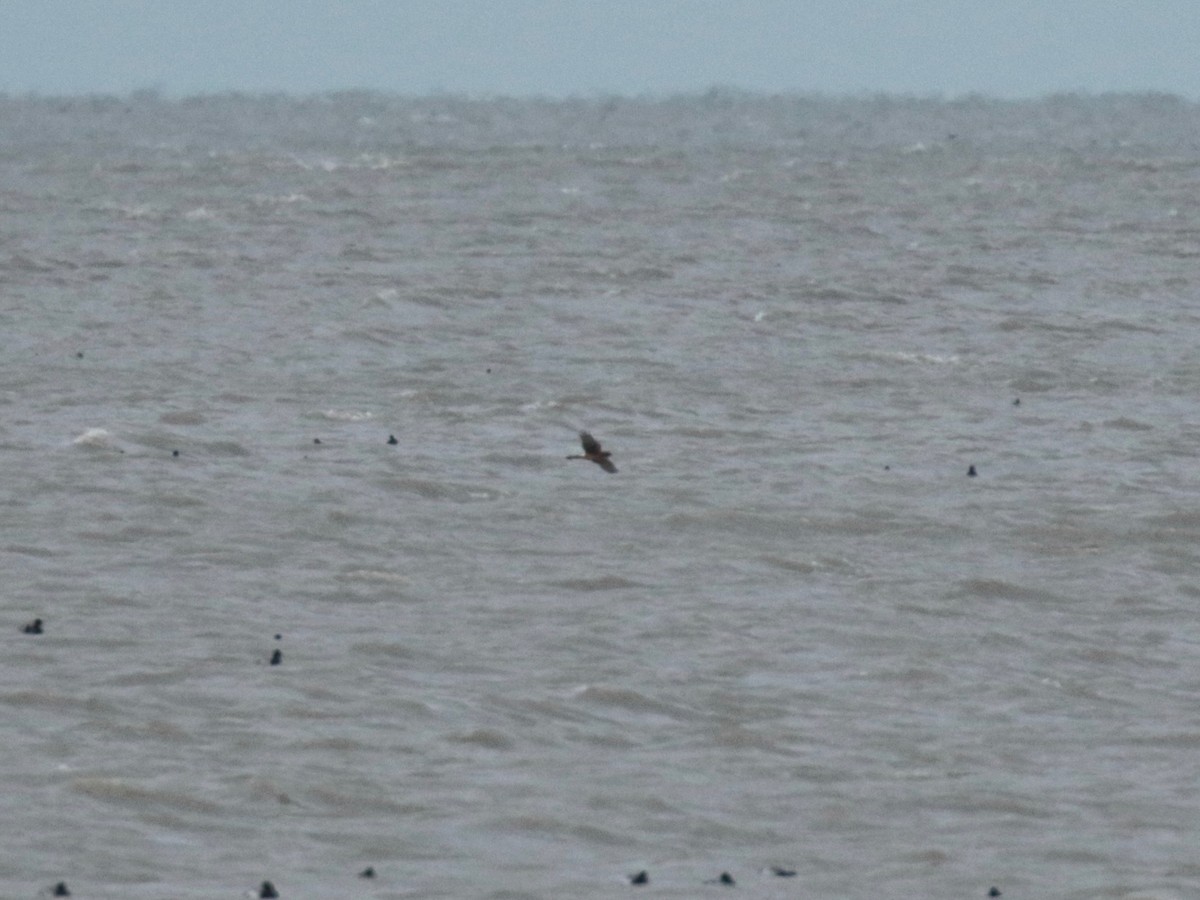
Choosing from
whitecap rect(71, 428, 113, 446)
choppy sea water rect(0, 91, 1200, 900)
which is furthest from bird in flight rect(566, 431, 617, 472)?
whitecap rect(71, 428, 113, 446)

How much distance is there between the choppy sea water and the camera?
14.0m

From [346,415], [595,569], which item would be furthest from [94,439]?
[595,569]

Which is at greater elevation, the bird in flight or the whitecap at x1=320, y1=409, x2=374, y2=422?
the whitecap at x1=320, y1=409, x2=374, y2=422

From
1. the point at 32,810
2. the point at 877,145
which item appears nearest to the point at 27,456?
the point at 32,810

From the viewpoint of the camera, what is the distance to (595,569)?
1998 cm

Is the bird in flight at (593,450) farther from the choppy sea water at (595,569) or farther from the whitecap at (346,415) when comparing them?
the whitecap at (346,415)

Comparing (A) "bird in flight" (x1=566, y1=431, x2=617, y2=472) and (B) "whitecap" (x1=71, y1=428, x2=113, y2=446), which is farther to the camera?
(B) "whitecap" (x1=71, y1=428, x2=113, y2=446)

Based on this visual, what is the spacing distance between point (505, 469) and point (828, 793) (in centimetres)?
966

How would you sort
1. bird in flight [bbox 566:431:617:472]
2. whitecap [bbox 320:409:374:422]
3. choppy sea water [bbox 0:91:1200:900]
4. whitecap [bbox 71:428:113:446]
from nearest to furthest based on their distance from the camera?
choppy sea water [bbox 0:91:1200:900]
bird in flight [bbox 566:431:617:472]
whitecap [bbox 71:428:113:446]
whitecap [bbox 320:409:374:422]

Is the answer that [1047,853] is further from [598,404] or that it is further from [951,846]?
[598,404]

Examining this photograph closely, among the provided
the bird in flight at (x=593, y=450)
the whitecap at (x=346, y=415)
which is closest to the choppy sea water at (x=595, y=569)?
the whitecap at (x=346, y=415)

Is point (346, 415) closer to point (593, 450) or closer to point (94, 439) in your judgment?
point (94, 439)

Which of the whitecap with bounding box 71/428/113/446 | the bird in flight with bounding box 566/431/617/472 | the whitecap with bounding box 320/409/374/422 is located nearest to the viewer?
the bird in flight with bounding box 566/431/617/472

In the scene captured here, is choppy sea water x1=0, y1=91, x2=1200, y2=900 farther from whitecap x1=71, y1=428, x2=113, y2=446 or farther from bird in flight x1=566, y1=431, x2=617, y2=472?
bird in flight x1=566, y1=431, x2=617, y2=472
